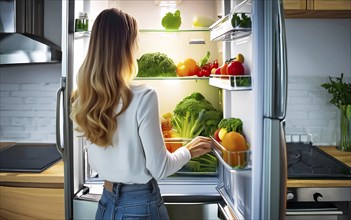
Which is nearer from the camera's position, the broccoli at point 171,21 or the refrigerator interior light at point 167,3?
the broccoli at point 171,21

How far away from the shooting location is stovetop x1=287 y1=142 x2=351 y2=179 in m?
1.80

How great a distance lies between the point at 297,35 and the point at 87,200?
158cm

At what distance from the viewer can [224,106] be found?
1.92 meters

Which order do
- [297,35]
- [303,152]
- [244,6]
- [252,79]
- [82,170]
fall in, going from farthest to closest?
[297,35] < [303,152] < [82,170] < [244,6] < [252,79]

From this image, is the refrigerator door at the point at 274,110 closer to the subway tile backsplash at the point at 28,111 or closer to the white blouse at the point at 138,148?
the white blouse at the point at 138,148

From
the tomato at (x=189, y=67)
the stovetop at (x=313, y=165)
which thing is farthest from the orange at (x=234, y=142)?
the tomato at (x=189, y=67)

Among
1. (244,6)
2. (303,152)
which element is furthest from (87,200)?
Answer: (303,152)

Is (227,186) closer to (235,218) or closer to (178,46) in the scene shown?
(235,218)

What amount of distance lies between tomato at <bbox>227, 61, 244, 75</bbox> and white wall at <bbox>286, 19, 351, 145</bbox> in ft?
3.27

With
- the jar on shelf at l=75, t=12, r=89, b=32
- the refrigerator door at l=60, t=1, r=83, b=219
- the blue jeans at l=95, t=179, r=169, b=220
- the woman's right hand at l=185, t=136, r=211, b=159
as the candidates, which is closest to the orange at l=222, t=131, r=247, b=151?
the woman's right hand at l=185, t=136, r=211, b=159

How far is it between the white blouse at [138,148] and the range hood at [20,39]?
79 centimetres

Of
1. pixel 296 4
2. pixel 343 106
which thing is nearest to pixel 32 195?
pixel 296 4

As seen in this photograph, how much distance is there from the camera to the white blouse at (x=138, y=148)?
1.36 meters

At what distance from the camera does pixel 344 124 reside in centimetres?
230
